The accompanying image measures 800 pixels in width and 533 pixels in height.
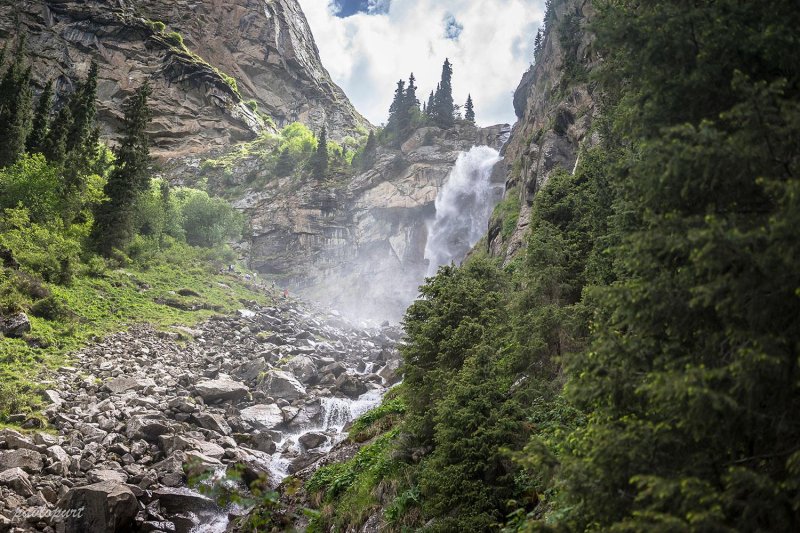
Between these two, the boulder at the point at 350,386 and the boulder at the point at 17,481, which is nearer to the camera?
the boulder at the point at 17,481

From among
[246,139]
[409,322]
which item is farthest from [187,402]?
[246,139]

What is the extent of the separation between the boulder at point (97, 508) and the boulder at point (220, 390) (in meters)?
9.77

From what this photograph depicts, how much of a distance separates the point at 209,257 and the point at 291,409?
35.3 metres

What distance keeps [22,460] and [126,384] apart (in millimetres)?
7001

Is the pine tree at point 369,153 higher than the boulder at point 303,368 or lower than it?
higher

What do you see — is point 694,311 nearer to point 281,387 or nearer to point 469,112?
point 281,387

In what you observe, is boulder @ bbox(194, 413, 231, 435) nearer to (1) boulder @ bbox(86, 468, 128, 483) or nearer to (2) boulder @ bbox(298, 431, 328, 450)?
(2) boulder @ bbox(298, 431, 328, 450)

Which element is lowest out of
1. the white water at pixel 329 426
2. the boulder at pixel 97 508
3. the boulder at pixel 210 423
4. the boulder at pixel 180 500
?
the white water at pixel 329 426

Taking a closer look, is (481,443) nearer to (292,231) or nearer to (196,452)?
(196,452)

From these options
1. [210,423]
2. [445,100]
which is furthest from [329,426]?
[445,100]

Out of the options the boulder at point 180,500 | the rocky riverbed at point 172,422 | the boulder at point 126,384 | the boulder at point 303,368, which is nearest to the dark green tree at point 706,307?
the rocky riverbed at point 172,422

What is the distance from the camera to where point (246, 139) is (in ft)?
291

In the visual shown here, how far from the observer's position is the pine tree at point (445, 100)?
269 feet

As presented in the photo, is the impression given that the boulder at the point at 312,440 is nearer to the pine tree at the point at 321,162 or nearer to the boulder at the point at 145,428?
the boulder at the point at 145,428
